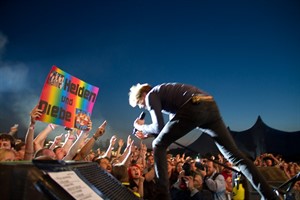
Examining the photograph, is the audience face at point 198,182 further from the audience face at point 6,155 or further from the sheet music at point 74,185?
the sheet music at point 74,185

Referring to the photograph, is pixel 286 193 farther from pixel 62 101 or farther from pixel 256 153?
pixel 256 153

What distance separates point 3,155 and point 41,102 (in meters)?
1.81

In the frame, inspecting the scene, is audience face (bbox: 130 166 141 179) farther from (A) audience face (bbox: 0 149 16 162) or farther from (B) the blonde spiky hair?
(A) audience face (bbox: 0 149 16 162)

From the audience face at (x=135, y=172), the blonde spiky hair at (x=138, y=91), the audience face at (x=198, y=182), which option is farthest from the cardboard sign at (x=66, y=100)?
the audience face at (x=198, y=182)

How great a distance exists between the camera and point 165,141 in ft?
8.43

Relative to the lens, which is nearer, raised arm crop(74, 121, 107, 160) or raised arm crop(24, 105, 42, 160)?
raised arm crop(24, 105, 42, 160)

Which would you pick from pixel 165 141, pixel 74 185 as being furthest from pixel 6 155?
pixel 74 185

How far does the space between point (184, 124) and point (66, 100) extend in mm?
3667

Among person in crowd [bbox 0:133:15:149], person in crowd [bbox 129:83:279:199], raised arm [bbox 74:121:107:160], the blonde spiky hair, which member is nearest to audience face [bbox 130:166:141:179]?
raised arm [bbox 74:121:107:160]

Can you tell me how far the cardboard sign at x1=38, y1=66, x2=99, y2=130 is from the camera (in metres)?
4.91

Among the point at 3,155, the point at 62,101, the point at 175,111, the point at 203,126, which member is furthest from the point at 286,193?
the point at 62,101

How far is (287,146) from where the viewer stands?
15133mm

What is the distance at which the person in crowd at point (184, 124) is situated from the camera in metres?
2.54

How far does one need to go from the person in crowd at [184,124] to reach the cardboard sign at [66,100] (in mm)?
2701
